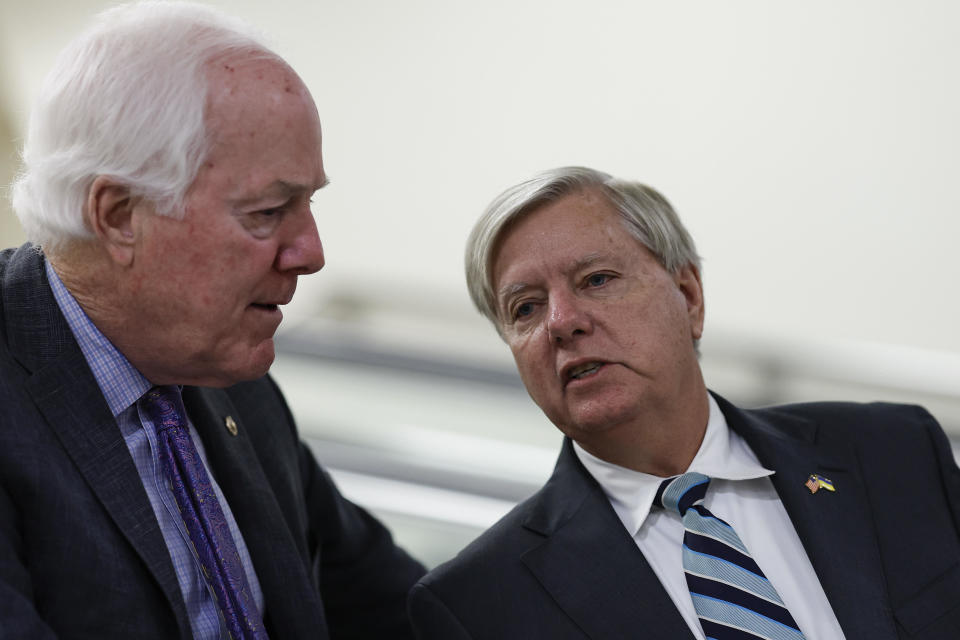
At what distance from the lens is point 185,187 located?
5.10 ft

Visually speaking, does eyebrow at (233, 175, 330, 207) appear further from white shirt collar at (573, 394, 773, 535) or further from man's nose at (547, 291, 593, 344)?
white shirt collar at (573, 394, 773, 535)

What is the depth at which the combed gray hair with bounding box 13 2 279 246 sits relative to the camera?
1.55 metres

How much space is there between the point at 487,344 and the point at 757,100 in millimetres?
1992

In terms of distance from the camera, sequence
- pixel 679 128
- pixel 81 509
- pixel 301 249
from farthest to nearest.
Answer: pixel 679 128
pixel 301 249
pixel 81 509

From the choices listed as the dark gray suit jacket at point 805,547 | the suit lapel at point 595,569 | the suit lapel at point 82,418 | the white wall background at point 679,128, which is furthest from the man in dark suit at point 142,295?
the white wall background at point 679,128

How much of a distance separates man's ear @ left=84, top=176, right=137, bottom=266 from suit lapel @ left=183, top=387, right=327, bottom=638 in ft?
1.14

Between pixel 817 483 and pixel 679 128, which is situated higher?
pixel 679 128

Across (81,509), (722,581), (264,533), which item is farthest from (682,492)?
(81,509)

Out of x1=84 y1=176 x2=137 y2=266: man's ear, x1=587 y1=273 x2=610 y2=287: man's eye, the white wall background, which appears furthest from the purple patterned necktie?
the white wall background

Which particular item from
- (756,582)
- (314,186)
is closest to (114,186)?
(314,186)

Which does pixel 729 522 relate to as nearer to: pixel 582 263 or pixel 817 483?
pixel 817 483

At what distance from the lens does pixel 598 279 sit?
1.99 meters

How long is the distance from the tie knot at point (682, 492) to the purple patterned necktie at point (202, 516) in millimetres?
691

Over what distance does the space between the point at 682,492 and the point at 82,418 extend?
97 cm
